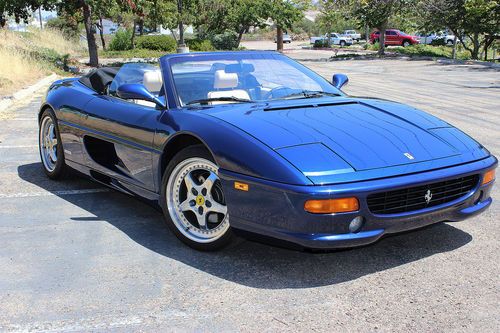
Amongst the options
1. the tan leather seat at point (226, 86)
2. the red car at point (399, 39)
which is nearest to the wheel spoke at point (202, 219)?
the tan leather seat at point (226, 86)

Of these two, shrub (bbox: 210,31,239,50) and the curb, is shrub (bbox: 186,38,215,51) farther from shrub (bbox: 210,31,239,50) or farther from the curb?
the curb

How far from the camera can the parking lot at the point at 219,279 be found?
283cm

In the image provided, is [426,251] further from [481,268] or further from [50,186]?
[50,186]

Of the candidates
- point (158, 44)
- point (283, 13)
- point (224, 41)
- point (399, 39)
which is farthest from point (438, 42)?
point (158, 44)

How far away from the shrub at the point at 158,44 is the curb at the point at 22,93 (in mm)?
20185

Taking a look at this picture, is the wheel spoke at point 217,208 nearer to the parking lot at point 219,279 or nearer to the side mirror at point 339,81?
the parking lot at point 219,279

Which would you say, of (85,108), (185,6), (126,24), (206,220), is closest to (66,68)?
(185,6)

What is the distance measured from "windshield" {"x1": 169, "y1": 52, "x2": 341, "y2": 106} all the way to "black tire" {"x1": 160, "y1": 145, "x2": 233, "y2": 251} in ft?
1.72

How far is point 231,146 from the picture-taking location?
131 inches

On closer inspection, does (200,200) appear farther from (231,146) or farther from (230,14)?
(230,14)

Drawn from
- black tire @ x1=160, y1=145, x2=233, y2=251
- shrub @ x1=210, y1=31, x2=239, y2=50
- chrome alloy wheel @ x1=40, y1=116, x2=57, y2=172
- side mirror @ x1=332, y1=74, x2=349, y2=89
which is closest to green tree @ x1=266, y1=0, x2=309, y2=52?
shrub @ x1=210, y1=31, x2=239, y2=50

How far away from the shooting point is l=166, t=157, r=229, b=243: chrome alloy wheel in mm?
3590

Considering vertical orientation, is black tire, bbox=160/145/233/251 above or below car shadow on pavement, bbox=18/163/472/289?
above

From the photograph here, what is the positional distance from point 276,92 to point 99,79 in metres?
1.83
